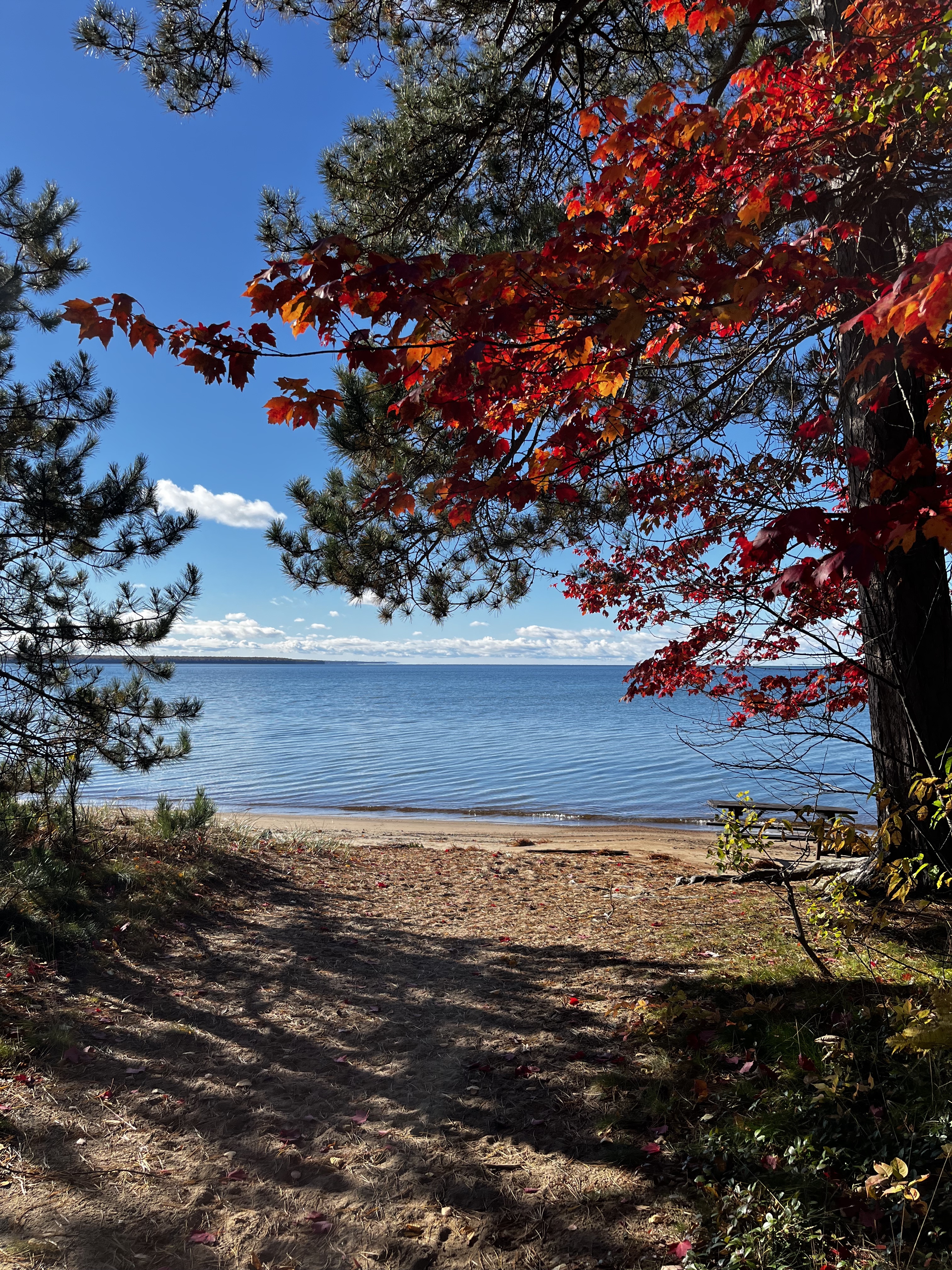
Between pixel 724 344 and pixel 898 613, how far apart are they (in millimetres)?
2889

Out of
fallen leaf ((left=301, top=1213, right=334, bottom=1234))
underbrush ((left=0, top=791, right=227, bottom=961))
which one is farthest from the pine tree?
fallen leaf ((left=301, top=1213, right=334, bottom=1234))

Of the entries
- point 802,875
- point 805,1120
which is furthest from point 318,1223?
point 802,875

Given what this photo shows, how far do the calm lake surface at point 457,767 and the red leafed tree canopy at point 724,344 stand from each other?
1.58 meters

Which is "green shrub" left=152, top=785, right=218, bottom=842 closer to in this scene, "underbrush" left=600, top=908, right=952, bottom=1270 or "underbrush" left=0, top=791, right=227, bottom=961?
"underbrush" left=0, top=791, right=227, bottom=961

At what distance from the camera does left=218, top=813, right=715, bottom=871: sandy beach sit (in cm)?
1293

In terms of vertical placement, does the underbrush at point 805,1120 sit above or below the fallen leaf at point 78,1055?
above

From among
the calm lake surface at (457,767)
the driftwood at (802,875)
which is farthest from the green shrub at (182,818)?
A: the driftwood at (802,875)

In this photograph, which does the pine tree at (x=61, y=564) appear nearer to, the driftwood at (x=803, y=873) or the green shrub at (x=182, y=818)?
the green shrub at (x=182, y=818)

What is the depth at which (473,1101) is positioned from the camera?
3896mm

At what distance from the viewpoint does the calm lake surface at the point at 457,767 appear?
19.7 m

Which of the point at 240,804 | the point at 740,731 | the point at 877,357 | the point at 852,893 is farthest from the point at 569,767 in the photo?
the point at 877,357

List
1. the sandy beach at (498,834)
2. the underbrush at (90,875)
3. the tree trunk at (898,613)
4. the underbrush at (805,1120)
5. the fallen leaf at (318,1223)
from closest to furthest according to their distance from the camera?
the underbrush at (805,1120) → the fallen leaf at (318,1223) → the tree trunk at (898,613) → the underbrush at (90,875) → the sandy beach at (498,834)

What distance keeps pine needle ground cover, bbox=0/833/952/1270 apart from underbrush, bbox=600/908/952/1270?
0.01 m

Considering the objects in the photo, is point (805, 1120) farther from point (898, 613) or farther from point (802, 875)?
point (802, 875)
